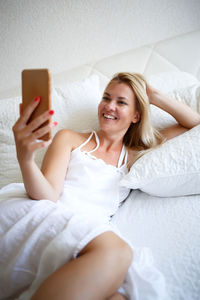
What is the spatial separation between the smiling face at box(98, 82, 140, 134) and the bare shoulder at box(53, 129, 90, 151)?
0.42 ft

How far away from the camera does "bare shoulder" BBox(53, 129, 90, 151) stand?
1102mm

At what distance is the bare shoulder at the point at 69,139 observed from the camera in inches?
43.4

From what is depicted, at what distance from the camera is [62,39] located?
5.34 feet

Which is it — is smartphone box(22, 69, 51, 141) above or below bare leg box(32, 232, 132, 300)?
above

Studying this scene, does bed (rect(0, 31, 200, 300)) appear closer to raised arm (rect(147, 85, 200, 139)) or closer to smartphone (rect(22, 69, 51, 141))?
raised arm (rect(147, 85, 200, 139))

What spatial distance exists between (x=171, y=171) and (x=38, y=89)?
63 centimetres

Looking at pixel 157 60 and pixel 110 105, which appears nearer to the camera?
pixel 110 105

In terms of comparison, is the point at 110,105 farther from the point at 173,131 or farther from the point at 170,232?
the point at 170,232

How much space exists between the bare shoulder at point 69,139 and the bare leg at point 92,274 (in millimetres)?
527

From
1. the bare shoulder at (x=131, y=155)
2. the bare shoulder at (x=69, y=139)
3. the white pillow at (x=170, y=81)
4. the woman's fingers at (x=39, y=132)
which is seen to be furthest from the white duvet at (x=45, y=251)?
the white pillow at (x=170, y=81)

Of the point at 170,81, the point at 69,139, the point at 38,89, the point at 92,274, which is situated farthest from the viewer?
the point at 170,81

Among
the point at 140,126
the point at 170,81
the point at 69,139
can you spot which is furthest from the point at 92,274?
the point at 170,81

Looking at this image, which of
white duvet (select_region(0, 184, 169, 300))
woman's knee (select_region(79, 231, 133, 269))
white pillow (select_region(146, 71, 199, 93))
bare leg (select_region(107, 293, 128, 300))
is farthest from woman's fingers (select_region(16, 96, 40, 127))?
white pillow (select_region(146, 71, 199, 93))

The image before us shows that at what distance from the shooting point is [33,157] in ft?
2.48
